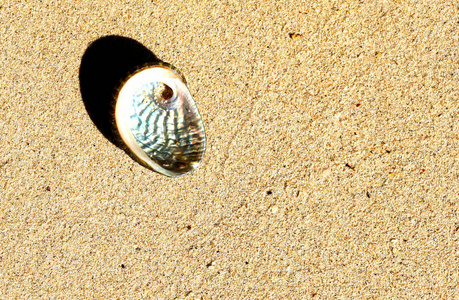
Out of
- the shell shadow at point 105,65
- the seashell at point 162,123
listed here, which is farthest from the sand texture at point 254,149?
the seashell at point 162,123

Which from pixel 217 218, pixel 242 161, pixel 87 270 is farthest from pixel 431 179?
pixel 87 270

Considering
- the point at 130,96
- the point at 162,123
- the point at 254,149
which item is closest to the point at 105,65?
the point at 130,96

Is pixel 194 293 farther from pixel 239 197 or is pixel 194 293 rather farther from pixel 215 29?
pixel 215 29

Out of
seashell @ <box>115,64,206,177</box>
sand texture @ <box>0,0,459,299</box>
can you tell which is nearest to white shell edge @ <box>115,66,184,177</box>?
seashell @ <box>115,64,206,177</box>

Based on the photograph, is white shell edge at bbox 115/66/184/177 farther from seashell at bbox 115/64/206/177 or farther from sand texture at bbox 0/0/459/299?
sand texture at bbox 0/0/459/299

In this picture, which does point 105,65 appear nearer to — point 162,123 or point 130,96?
point 130,96

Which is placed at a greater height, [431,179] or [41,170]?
[431,179]

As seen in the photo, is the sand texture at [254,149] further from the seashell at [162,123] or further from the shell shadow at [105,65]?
the seashell at [162,123]
